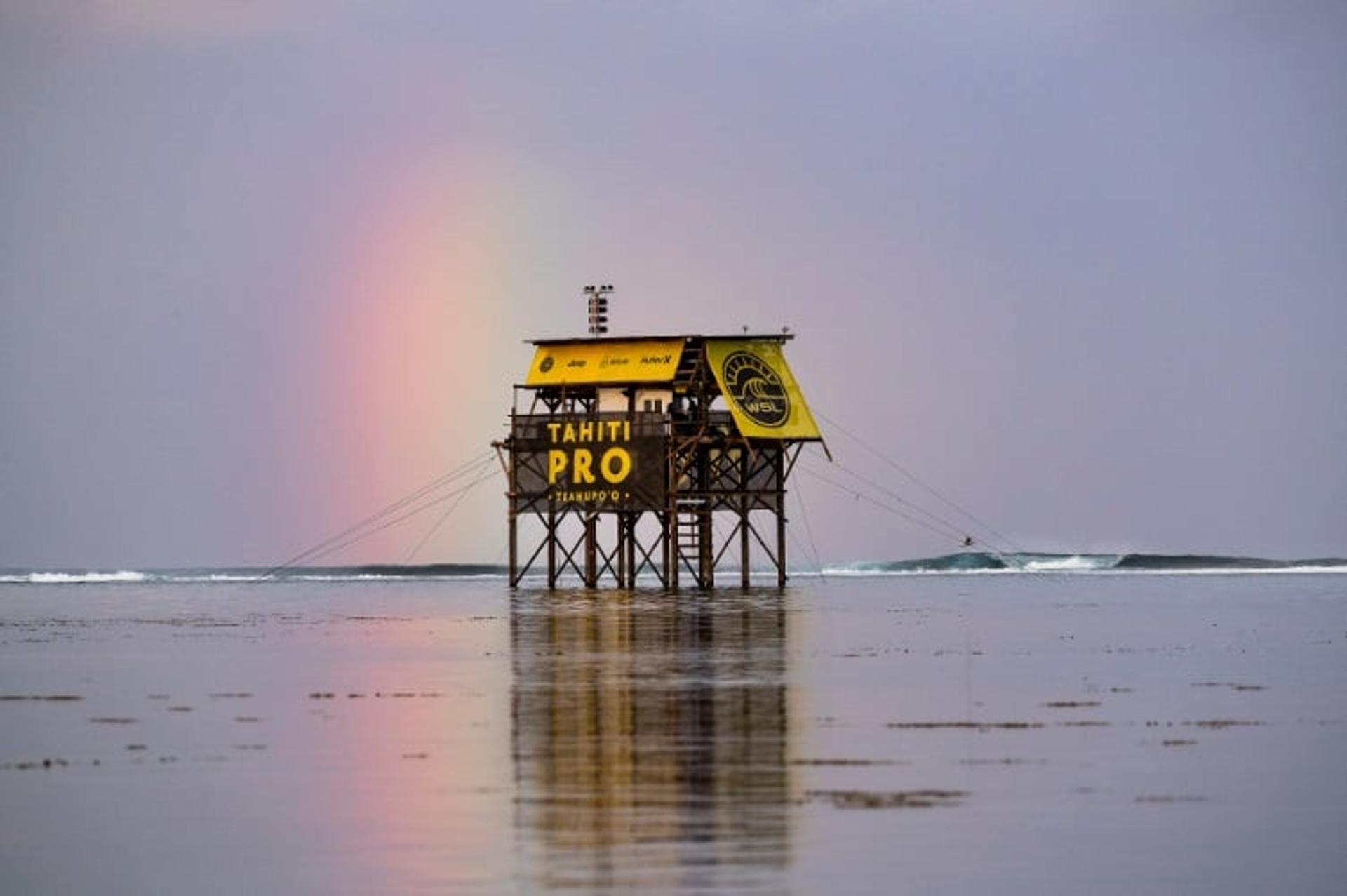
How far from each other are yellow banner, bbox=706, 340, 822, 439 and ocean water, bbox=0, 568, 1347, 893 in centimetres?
3098

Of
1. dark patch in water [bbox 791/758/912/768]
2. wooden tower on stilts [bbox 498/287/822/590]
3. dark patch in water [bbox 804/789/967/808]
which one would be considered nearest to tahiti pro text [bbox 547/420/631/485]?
wooden tower on stilts [bbox 498/287/822/590]

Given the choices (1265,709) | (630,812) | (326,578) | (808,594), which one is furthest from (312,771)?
(326,578)

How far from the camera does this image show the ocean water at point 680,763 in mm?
24484

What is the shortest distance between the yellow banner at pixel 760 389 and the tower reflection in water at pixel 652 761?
3554 cm

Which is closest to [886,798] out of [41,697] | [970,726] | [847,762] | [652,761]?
[847,762]

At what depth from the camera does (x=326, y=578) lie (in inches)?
7156

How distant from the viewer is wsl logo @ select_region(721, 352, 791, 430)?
3848 inches

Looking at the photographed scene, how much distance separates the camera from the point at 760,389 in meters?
98.9

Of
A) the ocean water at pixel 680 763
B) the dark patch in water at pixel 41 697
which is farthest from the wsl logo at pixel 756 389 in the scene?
the dark patch in water at pixel 41 697

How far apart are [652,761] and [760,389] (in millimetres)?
67020

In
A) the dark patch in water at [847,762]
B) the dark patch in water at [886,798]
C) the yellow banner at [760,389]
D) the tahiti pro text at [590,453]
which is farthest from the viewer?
the tahiti pro text at [590,453]

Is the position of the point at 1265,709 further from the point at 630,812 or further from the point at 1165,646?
the point at 1165,646

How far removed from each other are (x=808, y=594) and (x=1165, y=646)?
4915 cm

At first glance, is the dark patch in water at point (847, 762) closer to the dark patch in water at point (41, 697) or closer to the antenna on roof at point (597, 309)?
the dark patch in water at point (41, 697)
